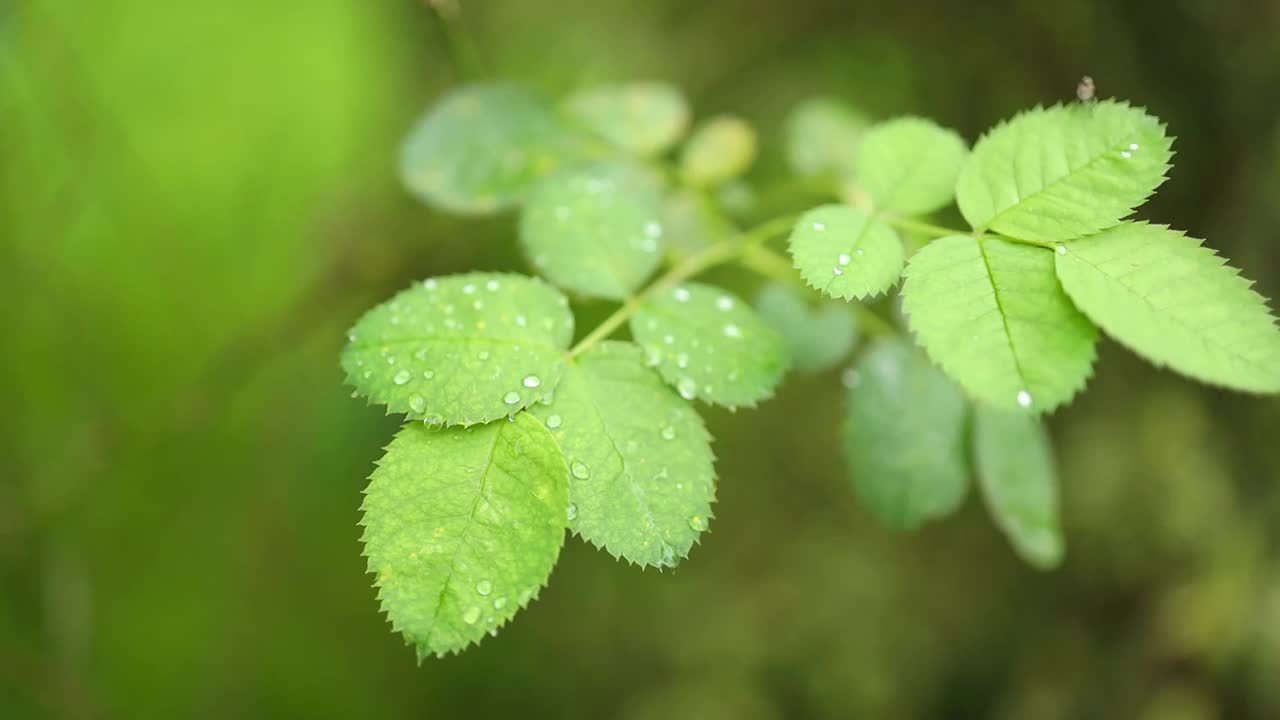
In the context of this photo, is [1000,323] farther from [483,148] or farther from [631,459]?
[483,148]

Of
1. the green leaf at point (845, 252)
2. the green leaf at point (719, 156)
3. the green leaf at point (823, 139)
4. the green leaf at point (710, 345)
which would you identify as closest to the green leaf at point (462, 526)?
the green leaf at point (710, 345)

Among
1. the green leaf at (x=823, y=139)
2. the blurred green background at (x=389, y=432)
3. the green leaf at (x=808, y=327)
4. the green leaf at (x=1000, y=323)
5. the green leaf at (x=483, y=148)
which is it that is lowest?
the blurred green background at (x=389, y=432)

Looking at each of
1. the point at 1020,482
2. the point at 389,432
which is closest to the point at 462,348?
the point at 1020,482

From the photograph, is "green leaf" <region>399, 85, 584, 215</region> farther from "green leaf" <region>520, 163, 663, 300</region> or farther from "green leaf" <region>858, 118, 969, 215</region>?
"green leaf" <region>858, 118, 969, 215</region>

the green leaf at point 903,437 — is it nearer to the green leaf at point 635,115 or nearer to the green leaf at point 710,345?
the green leaf at point 710,345

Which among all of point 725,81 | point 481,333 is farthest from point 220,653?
point 725,81

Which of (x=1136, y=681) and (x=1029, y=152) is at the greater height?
(x=1029, y=152)

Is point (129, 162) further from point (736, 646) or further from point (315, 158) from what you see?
point (736, 646)

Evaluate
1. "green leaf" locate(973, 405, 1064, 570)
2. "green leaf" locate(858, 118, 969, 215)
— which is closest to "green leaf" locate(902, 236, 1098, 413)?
"green leaf" locate(858, 118, 969, 215)
